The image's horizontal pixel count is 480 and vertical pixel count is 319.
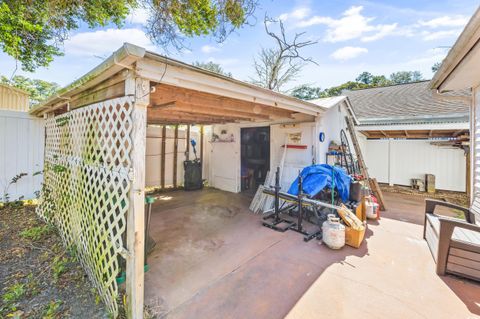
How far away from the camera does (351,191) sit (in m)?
4.23

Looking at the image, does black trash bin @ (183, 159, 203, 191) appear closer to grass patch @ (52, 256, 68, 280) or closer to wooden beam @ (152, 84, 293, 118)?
wooden beam @ (152, 84, 293, 118)

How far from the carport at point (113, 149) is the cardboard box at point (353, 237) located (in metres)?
2.46

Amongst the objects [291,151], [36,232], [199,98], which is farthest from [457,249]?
[36,232]

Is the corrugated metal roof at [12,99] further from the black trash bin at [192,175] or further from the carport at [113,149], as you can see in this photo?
the black trash bin at [192,175]

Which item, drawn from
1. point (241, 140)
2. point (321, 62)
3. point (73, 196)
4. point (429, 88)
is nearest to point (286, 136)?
point (241, 140)

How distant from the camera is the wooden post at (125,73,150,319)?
1.87 metres

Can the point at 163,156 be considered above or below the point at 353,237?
above

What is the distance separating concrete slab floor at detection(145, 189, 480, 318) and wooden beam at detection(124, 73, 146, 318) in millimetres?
312

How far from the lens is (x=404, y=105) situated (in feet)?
26.8

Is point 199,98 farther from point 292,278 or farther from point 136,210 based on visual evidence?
point 292,278

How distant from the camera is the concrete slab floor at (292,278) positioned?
208 cm

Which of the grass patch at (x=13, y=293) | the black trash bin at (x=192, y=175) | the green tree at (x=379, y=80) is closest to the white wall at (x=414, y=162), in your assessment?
the black trash bin at (x=192, y=175)

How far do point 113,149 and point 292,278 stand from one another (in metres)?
2.54

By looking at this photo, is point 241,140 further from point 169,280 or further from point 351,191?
point 169,280
